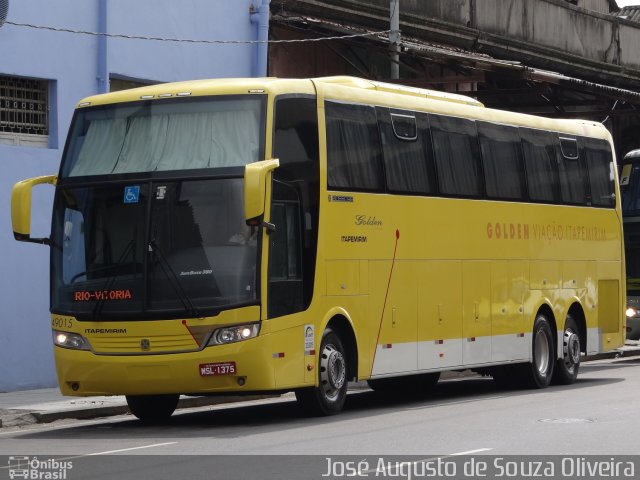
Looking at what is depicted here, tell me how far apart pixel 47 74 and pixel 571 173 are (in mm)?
8076

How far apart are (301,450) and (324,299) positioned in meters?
3.83

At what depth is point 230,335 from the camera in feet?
51.1

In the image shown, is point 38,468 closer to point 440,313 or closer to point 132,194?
point 132,194

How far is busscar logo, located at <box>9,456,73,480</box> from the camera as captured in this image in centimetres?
1177

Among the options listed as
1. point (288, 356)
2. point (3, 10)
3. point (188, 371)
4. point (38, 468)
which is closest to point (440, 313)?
point (288, 356)

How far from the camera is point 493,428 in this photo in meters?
15.0

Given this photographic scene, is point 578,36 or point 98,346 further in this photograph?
point 578,36

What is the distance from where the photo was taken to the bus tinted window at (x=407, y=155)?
18.4 meters

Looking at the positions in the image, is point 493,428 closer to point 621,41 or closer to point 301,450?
point 301,450

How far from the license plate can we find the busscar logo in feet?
8.84

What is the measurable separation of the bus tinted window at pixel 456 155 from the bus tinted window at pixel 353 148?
1603 mm

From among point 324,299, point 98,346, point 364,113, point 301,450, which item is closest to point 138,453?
point 301,450

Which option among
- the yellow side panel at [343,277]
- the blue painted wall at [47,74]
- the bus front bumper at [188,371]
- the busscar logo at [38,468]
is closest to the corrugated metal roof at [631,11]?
the blue painted wall at [47,74]

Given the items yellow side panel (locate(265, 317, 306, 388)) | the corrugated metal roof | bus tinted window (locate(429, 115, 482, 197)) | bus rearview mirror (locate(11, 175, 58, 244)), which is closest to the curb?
bus rearview mirror (locate(11, 175, 58, 244))
